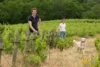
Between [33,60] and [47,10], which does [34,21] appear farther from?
[47,10]

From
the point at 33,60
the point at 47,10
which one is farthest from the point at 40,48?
the point at 47,10

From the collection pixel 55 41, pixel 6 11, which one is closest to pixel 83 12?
pixel 6 11

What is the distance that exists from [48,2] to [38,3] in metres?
3.23

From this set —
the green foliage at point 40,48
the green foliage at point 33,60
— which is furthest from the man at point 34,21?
the green foliage at point 33,60

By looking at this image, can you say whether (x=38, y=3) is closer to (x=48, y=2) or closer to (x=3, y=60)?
(x=48, y=2)

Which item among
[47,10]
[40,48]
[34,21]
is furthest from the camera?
[47,10]

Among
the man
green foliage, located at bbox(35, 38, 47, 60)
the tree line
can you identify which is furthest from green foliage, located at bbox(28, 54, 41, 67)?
the tree line

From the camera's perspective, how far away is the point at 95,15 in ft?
227

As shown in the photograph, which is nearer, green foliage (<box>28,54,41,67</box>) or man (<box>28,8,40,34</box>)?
green foliage (<box>28,54,41,67</box>)

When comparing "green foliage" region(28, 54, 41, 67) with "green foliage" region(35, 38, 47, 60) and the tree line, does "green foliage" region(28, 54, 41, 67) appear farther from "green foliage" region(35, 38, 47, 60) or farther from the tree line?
the tree line

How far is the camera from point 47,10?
70625mm

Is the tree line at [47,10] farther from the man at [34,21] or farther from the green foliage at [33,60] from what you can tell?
the green foliage at [33,60]

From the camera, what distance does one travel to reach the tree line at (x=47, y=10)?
64.0 meters

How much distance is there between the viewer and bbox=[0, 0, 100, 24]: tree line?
6397cm
